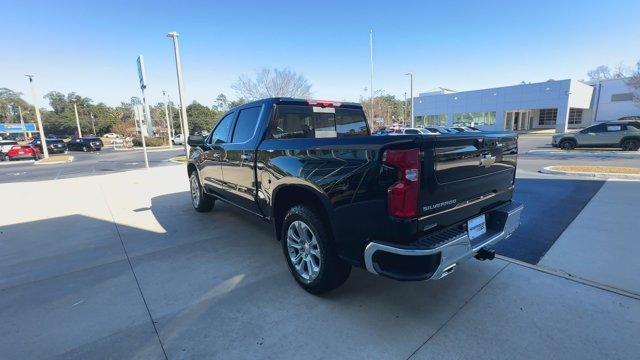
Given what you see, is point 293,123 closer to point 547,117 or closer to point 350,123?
point 350,123

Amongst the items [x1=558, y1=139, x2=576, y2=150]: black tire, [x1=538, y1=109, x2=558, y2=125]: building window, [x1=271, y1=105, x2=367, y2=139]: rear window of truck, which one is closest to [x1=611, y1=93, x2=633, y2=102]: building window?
[x1=538, y1=109, x2=558, y2=125]: building window

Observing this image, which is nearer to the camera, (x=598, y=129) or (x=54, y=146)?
(x=598, y=129)

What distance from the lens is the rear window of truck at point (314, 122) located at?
13.0 ft

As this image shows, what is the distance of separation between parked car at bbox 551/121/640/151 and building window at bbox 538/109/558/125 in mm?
36057

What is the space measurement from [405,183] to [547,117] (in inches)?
2241

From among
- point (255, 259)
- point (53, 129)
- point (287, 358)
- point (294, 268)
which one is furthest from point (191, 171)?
point (53, 129)

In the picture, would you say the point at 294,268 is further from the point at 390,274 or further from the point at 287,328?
the point at 390,274

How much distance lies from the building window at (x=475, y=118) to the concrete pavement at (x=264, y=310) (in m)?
44.7

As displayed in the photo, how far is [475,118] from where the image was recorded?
151ft

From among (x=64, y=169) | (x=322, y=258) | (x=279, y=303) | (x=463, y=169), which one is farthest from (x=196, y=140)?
(x=64, y=169)

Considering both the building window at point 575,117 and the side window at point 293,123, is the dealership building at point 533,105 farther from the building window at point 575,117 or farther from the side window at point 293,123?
the side window at point 293,123

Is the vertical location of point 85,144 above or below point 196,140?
below

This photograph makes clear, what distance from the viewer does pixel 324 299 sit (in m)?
3.11

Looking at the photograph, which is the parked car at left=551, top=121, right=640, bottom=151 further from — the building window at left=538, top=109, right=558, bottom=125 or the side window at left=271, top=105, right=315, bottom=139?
the building window at left=538, top=109, right=558, bottom=125
